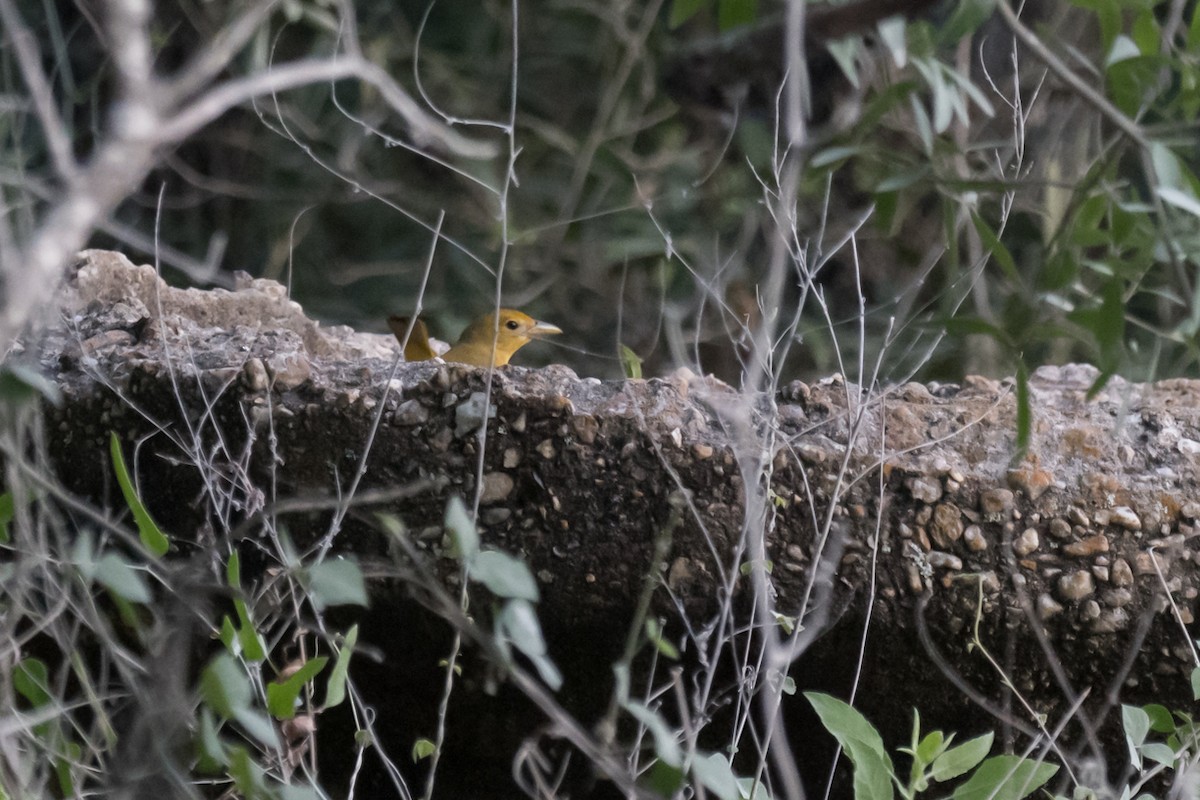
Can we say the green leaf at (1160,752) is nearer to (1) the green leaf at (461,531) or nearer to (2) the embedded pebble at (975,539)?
(2) the embedded pebble at (975,539)

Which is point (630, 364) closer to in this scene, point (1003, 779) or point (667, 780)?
point (1003, 779)

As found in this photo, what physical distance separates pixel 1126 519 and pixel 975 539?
0.20m

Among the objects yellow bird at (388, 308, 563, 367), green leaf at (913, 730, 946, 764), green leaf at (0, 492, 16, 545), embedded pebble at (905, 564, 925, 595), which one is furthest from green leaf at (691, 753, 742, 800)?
yellow bird at (388, 308, 563, 367)

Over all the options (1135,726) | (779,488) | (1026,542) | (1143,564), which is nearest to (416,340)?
(779,488)

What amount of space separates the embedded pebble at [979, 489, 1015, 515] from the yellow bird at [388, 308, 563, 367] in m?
1.28

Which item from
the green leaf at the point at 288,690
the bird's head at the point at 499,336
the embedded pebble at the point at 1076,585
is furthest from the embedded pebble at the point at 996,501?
the bird's head at the point at 499,336

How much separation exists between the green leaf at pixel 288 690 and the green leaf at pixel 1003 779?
775 mm

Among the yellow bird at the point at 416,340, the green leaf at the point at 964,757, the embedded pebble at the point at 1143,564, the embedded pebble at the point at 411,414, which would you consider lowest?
the green leaf at the point at 964,757

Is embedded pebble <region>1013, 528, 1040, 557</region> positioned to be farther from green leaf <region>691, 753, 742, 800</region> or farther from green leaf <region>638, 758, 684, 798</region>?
green leaf <region>638, 758, 684, 798</region>

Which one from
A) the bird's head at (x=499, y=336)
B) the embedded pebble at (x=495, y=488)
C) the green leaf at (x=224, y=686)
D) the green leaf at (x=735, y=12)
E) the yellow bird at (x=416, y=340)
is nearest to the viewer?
the green leaf at (x=224, y=686)

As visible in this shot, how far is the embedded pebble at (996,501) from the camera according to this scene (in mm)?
1690

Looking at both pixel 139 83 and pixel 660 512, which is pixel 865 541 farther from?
pixel 139 83

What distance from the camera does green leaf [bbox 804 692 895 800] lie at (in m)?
1.51

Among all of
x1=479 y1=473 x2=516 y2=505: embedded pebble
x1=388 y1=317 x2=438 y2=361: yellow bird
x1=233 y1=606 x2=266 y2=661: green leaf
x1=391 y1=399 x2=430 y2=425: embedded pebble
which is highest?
x1=388 y1=317 x2=438 y2=361: yellow bird
